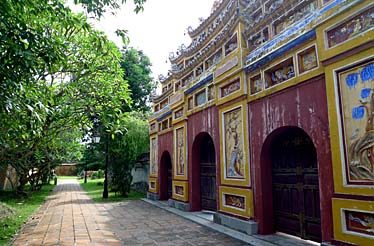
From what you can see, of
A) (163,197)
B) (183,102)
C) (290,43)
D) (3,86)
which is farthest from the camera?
(163,197)

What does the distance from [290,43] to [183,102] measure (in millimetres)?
5408

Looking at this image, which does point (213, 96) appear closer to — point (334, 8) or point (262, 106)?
point (262, 106)

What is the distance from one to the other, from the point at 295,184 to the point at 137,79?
2058 cm

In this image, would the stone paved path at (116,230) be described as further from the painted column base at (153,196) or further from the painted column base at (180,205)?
the painted column base at (153,196)

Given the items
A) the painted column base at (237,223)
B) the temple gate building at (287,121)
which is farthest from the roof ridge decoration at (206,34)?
the painted column base at (237,223)

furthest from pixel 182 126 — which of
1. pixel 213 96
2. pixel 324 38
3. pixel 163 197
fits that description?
pixel 324 38

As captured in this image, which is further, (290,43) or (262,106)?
(262,106)

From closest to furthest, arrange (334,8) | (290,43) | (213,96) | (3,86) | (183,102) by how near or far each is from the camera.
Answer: (3,86) → (334,8) → (290,43) → (213,96) → (183,102)

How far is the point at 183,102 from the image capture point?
34.7ft

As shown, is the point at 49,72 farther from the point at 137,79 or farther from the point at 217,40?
the point at 137,79

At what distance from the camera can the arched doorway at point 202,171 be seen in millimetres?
9586

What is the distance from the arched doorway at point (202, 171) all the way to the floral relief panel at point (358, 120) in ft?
17.5

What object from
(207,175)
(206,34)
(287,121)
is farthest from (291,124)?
(206,34)

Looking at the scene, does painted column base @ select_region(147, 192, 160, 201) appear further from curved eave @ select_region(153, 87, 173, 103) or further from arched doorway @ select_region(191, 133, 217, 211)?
curved eave @ select_region(153, 87, 173, 103)
